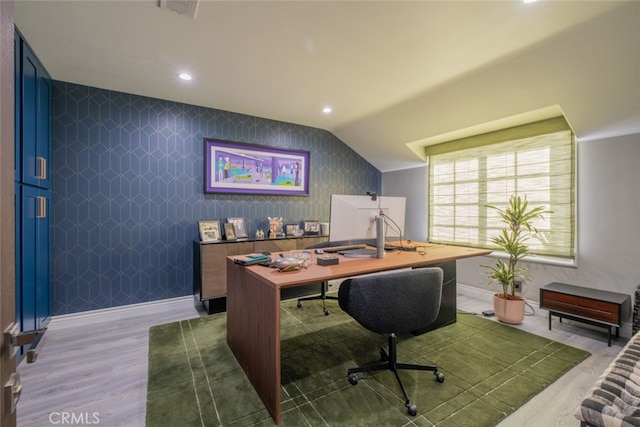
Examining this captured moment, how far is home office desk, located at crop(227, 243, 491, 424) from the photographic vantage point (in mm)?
1560

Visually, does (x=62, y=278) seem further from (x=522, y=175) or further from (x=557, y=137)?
(x=557, y=137)

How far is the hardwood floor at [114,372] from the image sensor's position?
1671 mm

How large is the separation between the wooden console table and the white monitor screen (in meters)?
1.89

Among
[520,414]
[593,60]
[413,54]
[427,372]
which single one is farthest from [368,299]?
[593,60]

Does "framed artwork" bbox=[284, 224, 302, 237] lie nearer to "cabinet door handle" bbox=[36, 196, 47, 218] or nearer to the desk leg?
the desk leg

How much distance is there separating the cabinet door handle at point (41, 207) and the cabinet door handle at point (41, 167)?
0.65ft

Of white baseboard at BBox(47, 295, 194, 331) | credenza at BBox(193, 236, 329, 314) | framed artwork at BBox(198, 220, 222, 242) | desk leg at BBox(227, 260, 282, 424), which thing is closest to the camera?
desk leg at BBox(227, 260, 282, 424)

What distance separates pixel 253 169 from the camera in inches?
156

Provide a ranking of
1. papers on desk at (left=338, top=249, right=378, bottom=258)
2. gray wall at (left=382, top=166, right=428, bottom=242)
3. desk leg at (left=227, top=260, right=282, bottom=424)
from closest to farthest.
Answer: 1. desk leg at (left=227, top=260, right=282, bottom=424)
2. papers on desk at (left=338, top=249, right=378, bottom=258)
3. gray wall at (left=382, top=166, right=428, bottom=242)

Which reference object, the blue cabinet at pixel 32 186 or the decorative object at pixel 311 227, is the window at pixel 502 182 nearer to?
the decorative object at pixel 311 227

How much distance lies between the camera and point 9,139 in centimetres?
65

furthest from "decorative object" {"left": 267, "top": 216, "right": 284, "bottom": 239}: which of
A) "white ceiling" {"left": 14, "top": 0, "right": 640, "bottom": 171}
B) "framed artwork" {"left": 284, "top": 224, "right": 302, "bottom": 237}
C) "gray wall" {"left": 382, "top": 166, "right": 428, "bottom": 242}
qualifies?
"gray wall" {"left": 382, "top": 166, "right": 428, "bottom": 242}

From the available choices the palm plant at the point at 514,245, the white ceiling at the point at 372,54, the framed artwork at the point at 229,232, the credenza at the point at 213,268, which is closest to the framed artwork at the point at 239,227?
the framed artwork at the point at 229,232
